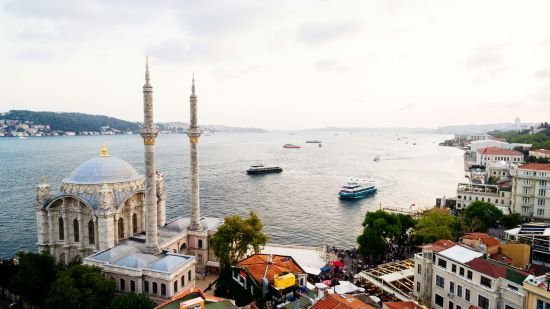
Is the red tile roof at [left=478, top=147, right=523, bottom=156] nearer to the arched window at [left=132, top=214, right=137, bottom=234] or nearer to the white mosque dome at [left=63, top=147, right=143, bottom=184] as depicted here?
Result: the arched window at [left=132, top=214, right=137, bottom=234]

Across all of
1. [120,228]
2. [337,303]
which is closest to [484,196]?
[337,303]

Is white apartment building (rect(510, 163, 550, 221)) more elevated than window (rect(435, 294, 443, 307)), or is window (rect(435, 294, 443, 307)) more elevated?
white apartment building (rect(510, 163, 550, 221))

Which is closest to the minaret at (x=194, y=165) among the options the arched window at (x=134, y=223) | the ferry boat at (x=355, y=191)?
the arched window at (x=134, y=223)

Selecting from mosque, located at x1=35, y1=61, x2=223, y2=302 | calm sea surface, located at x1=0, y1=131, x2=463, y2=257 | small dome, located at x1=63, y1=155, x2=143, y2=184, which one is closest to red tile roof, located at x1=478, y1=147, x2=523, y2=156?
calm sea surface, located at x1=0, y1=131, x2=463, y2=257

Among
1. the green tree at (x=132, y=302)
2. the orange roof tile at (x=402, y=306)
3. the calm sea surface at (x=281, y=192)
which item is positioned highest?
the orange roof tile at (x=402, y=306)

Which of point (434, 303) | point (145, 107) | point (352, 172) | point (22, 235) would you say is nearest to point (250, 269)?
point (434, 303)

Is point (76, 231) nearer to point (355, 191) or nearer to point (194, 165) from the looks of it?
point (194, 165)

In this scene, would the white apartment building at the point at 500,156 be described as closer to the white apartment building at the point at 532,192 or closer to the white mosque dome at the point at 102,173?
the white apartment building at the point at 532,192

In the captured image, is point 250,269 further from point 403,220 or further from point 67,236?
point 403,220
